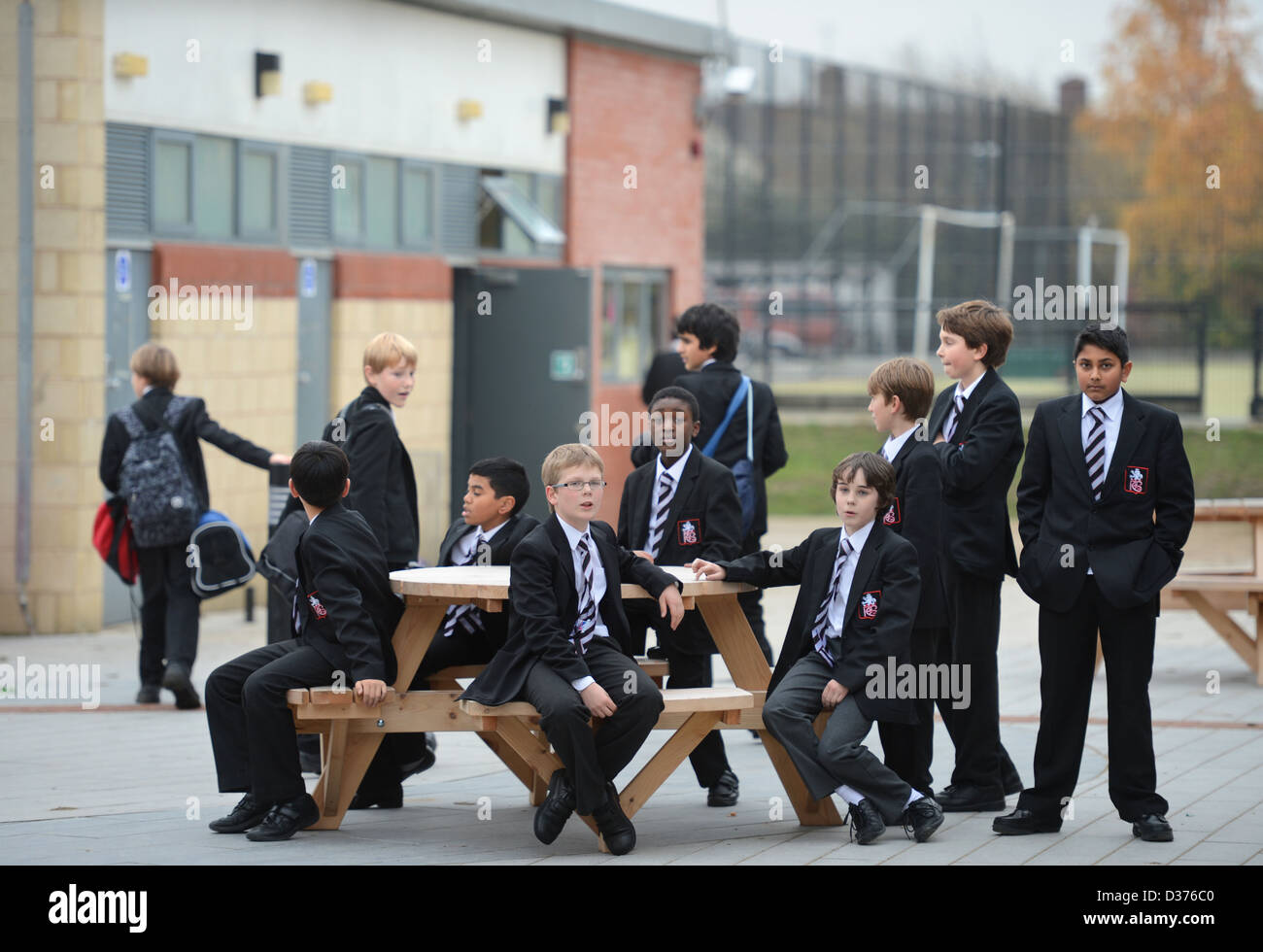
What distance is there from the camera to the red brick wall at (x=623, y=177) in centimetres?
1756

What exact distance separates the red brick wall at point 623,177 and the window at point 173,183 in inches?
187

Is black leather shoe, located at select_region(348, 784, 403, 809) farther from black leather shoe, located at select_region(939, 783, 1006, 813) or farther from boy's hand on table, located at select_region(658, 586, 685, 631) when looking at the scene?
black leather shoe, located at select_region(939, 783, 1006, 813)

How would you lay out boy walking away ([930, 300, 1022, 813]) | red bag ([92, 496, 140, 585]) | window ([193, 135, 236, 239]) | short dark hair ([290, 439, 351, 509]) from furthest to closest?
window ([193, 135, 236, 239]) → red bag ([92, 496, 140, 585]) → boy walking away ([930, 300, 1022, 813]) → short dark hair ([290, 439, 351, 509])

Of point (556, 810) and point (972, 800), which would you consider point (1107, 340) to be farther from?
point (556, 810)

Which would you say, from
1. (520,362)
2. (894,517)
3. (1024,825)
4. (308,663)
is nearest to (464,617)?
(308,663)

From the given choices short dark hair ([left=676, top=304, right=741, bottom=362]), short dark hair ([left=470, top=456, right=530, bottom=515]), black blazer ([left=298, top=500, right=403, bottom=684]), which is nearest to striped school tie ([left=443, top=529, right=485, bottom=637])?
short dark hair ([left=470, top=456, right=530, bottom=515])

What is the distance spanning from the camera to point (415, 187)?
15422 mm

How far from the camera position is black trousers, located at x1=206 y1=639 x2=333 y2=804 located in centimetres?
640

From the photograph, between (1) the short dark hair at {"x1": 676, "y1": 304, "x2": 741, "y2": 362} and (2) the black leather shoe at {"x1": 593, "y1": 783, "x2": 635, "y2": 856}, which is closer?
(2) the black leather shoe at {"x1": 593, "y1": 783, "x2": 635, "y2": 856}

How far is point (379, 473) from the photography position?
25.2 ft

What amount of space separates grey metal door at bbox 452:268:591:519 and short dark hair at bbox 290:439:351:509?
9.68 metres

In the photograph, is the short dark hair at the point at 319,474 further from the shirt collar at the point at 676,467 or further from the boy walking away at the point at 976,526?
the boy walking away at the point at 976,526

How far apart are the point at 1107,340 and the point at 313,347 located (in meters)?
8.74
